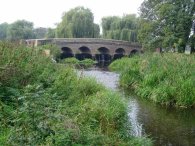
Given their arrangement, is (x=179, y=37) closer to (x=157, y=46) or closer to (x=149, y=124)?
(x=157, y=46)

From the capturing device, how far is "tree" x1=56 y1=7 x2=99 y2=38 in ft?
187

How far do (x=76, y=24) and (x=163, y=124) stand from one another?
4674 cm

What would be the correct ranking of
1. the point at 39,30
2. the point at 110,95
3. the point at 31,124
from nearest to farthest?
the point at 31,124 → the point at 110,95 → the point at 39,30

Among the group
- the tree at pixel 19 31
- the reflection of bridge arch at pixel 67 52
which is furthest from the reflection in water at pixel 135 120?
the tree at pixel 19 31

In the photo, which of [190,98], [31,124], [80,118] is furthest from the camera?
[190,98]

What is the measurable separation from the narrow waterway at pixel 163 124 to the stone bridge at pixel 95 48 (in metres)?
40.5

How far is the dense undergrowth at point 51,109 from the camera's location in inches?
215

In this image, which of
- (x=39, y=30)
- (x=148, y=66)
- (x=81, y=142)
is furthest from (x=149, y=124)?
(x=39, y=30)

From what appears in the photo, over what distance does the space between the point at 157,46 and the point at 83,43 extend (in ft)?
64.9

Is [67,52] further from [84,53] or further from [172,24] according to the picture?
[172,24]

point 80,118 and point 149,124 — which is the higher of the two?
point 80,118

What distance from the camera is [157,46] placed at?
128 feet

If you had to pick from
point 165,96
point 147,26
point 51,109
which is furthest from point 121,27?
point 51,109

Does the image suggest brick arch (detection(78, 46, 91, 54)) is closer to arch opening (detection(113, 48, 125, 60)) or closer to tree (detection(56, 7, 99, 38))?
tree (detection(56, 7, 99, 38))
